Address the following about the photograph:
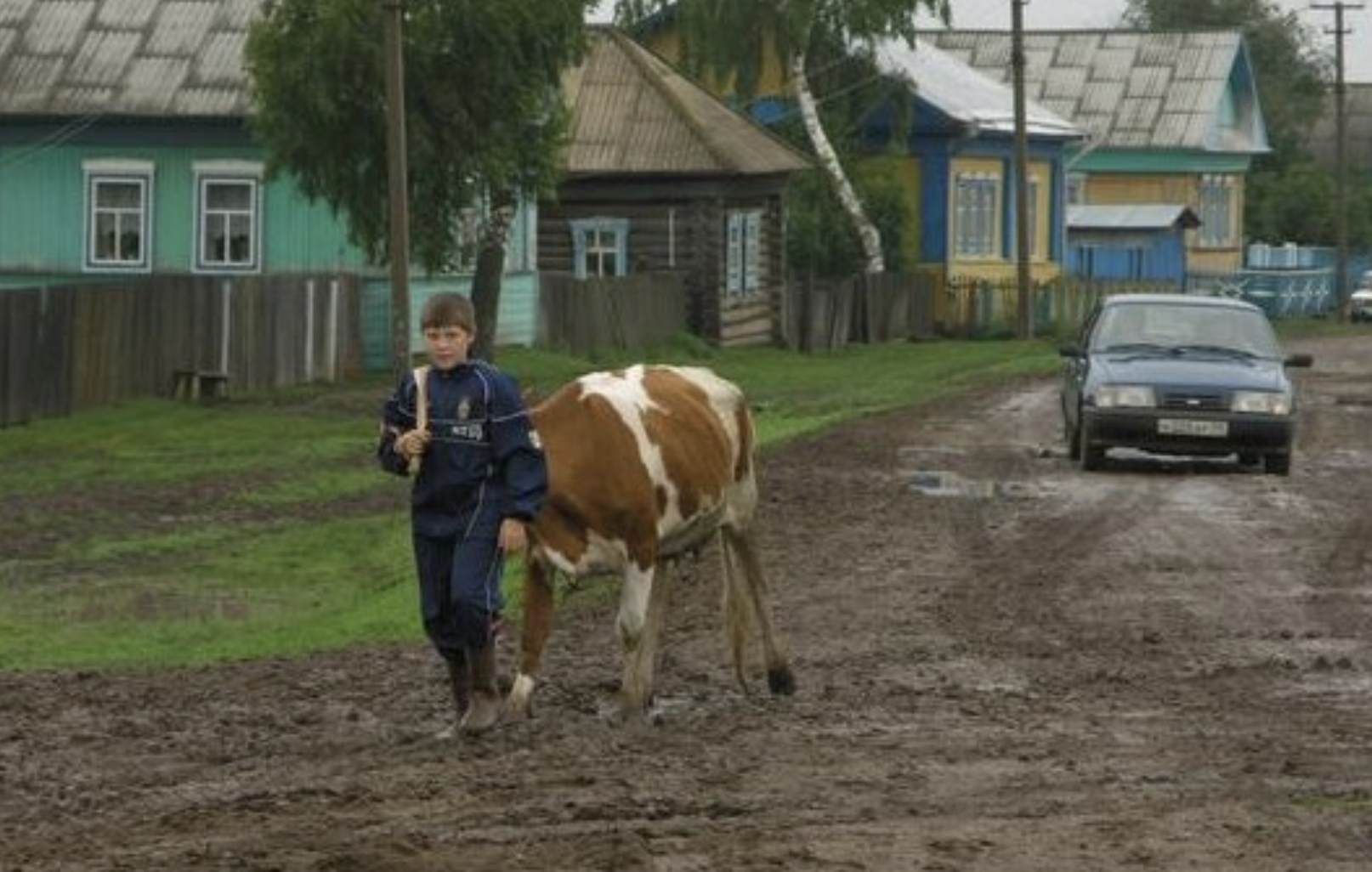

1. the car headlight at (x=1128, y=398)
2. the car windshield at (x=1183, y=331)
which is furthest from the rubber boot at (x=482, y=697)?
the car windshield at (x=1183, y=331)

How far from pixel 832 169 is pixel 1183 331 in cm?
3514

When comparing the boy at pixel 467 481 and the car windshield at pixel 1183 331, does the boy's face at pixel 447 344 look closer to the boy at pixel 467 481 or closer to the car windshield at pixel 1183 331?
the boy at pixel 467 481

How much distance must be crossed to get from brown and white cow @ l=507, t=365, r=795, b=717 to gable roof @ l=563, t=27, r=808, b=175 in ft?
134

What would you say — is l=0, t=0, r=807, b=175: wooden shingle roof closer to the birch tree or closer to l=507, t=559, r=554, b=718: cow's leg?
the birch tree

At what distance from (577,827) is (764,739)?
2.37 meters

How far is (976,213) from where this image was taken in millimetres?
70688

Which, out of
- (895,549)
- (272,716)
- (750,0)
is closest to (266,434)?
(895,549)

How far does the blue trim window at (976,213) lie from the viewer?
228 ft

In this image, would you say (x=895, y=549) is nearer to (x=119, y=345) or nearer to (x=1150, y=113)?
(x=119, y=345)

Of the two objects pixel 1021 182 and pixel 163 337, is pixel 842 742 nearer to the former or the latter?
pixel 163 337

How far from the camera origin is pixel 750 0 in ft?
210

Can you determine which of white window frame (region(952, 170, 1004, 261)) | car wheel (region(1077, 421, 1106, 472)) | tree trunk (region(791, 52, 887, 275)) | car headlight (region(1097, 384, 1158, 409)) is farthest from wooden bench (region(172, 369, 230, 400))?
white window frame (region(952, 170, 1004, 261))

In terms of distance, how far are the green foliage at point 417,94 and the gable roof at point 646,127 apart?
14.9 m

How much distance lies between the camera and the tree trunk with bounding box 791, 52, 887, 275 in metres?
63.7
